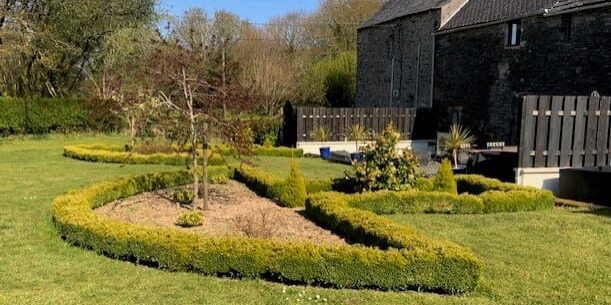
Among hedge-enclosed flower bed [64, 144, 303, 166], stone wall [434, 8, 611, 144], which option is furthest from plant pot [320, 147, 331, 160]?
stone wall [434, 8, 611, 144]

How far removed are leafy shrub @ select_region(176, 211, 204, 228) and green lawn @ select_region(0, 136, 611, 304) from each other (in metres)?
1.61

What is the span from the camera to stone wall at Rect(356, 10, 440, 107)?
24297 mm

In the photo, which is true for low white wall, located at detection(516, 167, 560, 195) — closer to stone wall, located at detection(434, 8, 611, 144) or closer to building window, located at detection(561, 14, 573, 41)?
stone wall, located at detection(434, 8, 611, 144)

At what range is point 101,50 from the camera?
27.5 meters

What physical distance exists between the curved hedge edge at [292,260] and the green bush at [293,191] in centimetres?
344

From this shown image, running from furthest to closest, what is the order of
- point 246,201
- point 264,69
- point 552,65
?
point 264,69 → point 552,65 → point 246,201

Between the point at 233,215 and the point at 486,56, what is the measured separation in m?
14.8

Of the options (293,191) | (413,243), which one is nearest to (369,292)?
(413,243)

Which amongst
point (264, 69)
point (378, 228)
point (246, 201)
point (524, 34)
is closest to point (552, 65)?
point (524, 34)

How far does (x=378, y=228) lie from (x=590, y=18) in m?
13.0

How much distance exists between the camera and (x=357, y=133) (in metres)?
20.0

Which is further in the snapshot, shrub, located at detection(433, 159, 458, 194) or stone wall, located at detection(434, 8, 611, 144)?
stone wall, located at detection(434, 8, 611, 144)

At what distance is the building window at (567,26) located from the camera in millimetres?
16266

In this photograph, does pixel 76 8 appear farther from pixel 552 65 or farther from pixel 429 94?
pixel 552 65
